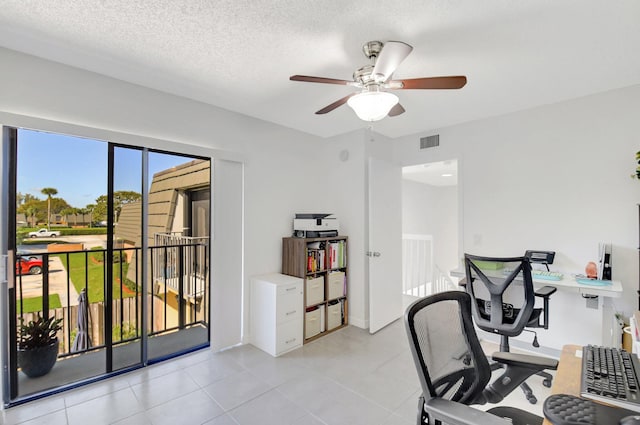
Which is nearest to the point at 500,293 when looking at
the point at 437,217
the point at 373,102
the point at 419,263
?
the point at 373,102

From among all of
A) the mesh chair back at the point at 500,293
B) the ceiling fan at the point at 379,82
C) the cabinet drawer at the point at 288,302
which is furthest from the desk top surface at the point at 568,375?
the cabinet drawer at the point at 288,302

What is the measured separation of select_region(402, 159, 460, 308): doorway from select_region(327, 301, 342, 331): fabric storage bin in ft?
4.87

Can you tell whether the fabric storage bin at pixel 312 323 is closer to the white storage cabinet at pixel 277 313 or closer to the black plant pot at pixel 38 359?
the white storage cabinet at pixel 277 313

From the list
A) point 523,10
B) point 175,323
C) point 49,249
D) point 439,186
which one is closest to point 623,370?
point 523,10

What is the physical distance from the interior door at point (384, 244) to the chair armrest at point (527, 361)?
7.15 feet

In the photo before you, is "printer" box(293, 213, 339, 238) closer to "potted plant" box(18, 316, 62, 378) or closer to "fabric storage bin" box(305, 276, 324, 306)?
"fabric storage bin" box(305, 276, 324, 306)

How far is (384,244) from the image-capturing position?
3664 millimetres

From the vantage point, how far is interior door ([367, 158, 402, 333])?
3.48 meters

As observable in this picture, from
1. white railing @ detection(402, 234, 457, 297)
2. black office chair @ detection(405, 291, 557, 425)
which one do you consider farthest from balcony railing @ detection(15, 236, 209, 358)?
white railing @ detection(402, 234, 457, 297)

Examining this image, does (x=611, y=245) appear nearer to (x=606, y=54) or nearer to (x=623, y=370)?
(x=606, y=54)

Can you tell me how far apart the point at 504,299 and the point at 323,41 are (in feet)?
7.68

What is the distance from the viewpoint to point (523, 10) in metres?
1.58

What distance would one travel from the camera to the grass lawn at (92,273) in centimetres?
251

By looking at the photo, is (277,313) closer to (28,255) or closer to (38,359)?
(38,359)
